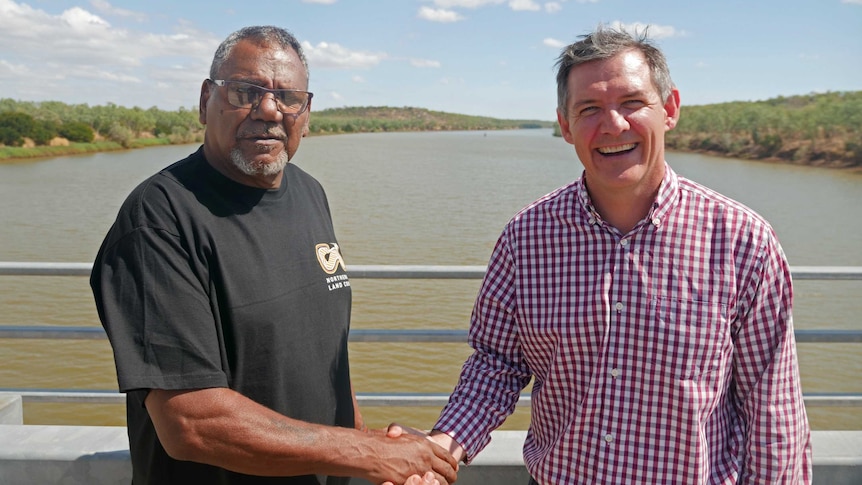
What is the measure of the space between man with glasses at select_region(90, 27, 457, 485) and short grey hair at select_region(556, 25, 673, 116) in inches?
31.1

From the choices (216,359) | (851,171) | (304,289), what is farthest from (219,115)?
(851,171)

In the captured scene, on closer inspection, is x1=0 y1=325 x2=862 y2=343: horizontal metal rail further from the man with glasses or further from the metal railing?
the man with glasses

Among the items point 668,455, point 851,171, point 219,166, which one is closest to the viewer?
point 668,455

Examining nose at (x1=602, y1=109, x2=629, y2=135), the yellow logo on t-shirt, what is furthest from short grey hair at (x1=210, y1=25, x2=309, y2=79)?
nose at (x1=602, y1=109, x2=629, y2=135)

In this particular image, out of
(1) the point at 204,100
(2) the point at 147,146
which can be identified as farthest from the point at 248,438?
(2) the point at 147,146

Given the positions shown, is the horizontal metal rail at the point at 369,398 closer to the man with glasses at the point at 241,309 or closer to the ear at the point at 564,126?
the man with glasses at the point at 241,309

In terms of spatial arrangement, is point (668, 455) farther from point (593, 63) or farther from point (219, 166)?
point (219, 166)

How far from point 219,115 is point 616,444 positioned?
4.70 feet

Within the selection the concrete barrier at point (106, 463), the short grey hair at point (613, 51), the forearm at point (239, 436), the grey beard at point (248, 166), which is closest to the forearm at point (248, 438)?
the forearm at point (239, 436)

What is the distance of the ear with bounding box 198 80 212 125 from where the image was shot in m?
2.16

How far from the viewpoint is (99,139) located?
47.8 meters

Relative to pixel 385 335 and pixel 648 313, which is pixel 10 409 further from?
pixel 648 313

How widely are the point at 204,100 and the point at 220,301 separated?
657 mm

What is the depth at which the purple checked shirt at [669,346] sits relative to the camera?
1889mm
